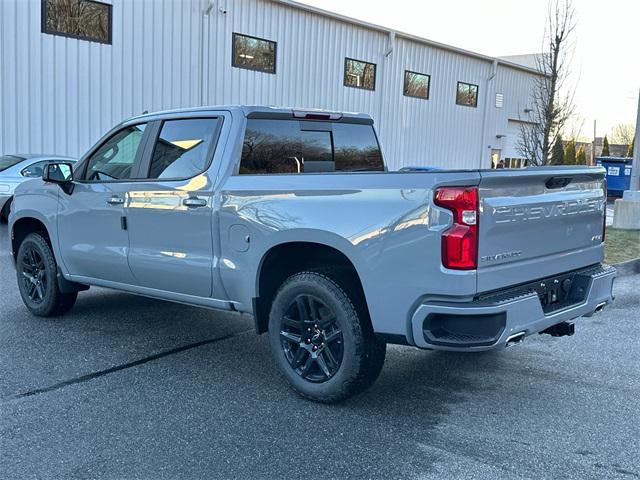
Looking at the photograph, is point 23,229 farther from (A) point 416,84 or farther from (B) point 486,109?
(B) point 486,109

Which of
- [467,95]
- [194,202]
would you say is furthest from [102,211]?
[467,95]

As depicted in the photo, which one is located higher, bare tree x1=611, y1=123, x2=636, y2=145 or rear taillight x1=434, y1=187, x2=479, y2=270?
bare tree x1=611, y1=123, x2=636, y2=145

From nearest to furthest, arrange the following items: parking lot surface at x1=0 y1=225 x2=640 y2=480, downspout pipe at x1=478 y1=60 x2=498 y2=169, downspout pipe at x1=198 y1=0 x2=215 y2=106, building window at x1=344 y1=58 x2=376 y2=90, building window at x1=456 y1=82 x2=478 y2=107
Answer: parking lot surface at x1=0 y1=225 x2=640 y2=480 → downspout pipe at x1=198 y1=0 x2=215 y2=106 → building window at x1=344 y1=58 x2=376 y2=90 → building window at x1=456 y1=82 x2=478 y2=107 → downspout pipe at x1=478 y1=60 x2=498 y2=169

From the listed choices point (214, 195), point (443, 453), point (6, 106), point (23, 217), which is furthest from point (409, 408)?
point (6, 106)

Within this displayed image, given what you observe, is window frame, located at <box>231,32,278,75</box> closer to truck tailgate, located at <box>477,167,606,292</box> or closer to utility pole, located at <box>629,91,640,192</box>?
utility pole, located at <box>629,91,640,192</box>

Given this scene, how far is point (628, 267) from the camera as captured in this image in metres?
9.75

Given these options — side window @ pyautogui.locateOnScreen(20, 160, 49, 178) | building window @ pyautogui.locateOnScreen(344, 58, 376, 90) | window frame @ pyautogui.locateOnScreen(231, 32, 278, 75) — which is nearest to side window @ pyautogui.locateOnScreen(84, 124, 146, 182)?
side window @ pyautogui.locateOnScreen(20, 160, 49, 178)

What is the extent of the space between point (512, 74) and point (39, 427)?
3005 cm

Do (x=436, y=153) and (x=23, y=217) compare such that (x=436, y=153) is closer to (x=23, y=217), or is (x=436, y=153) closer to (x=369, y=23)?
(x=369, y=23)

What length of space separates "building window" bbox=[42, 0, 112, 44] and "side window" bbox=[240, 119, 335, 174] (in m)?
12.0

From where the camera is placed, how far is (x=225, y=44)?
717 inches

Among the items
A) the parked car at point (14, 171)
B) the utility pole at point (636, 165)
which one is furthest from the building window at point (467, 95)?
the parked car at point (14, 171)

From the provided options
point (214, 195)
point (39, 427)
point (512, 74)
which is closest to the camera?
point (39, 427)

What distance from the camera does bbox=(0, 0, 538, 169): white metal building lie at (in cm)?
1491
